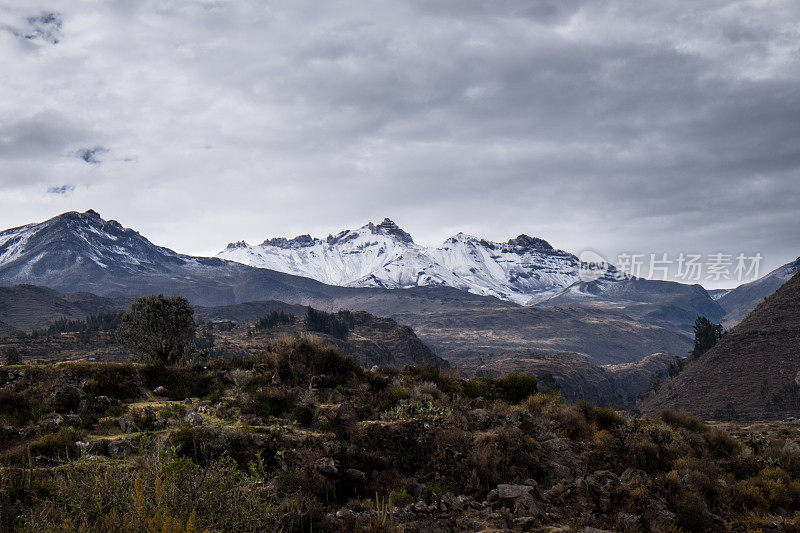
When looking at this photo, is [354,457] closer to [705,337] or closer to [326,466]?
[326,466]

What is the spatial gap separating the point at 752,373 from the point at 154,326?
66.6 m

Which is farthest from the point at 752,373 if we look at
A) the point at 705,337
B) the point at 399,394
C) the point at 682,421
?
the point at 399,394

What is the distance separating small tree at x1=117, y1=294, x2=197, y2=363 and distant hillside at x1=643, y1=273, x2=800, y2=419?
5282 centimetres

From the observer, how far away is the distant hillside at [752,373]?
5116 cm

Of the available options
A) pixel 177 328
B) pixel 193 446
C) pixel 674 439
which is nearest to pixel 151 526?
pixel 193 446

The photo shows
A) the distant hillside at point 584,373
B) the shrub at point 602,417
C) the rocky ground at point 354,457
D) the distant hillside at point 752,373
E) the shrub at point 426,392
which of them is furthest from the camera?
the distant hillside at point 584,373

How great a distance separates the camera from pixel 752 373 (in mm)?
58156

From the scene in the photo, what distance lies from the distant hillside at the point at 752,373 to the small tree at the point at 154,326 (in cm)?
5282

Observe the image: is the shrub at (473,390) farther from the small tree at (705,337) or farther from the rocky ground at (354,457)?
the small tree at (705,337)

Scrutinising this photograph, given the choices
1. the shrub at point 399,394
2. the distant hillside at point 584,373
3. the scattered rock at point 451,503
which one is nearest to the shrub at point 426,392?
the shrub at point 399,394

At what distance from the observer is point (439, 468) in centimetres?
1130

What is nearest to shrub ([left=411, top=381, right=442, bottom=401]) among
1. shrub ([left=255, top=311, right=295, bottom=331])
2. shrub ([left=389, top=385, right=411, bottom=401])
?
shrub ([left=389, top=385, right=411, bottom=401])

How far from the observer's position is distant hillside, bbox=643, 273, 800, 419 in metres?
51.2

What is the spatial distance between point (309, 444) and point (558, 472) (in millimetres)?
6224
